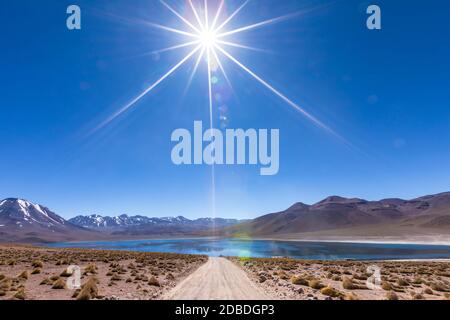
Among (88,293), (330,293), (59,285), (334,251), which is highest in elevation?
(88,293)

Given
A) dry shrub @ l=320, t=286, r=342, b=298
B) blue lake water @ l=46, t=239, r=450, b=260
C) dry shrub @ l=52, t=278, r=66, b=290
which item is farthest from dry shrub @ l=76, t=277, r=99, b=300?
blue lake water @ l=46, t=239, r=450, b=260

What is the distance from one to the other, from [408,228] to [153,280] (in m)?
201

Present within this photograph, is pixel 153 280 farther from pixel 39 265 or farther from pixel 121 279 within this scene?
pixel 39 265

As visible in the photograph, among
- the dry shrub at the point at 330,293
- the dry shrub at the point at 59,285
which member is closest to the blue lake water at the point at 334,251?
the dry shrub at the point at 330,293

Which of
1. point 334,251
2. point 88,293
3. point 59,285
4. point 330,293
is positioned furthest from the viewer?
point 334,251

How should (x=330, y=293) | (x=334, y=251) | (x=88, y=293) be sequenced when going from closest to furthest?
(x=88, y=293) → (x=330, y=293) → (x=334, y=251)

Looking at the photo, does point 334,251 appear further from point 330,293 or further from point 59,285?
point 59,285

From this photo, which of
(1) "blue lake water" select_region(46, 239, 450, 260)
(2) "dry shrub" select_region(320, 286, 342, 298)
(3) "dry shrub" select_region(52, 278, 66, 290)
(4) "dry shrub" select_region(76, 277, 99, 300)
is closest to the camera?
(4) "dry shrub" select_region(76, 277, 99, 300)

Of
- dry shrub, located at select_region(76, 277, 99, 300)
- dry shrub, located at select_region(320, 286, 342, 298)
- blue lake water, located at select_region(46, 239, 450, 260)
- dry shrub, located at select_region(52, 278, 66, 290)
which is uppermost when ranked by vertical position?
dry shrub, located at select_region(76, 277, 99, 300)

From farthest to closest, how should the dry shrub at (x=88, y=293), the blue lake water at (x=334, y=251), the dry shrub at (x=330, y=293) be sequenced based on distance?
the blue lake water at (x=334, y=251) < the dry shrub at (x=330, y=293) < the dry shrub at (x=88, y=293)

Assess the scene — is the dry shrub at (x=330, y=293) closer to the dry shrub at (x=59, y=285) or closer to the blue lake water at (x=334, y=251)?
the dry shrub at (x=59, y=285)

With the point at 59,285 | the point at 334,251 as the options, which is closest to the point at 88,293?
the point at 59,285

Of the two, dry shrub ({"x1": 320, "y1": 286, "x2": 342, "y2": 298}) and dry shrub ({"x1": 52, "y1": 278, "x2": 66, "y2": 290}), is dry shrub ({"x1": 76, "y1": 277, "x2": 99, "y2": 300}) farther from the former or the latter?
dry shrub ({"x1": 320, "y1": 286, "x2": 342, "y2": 298})
